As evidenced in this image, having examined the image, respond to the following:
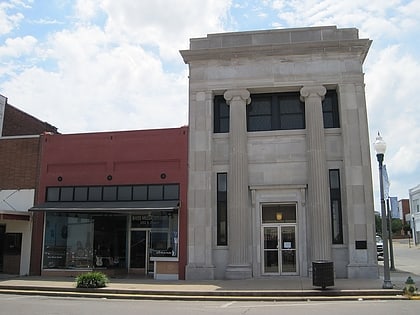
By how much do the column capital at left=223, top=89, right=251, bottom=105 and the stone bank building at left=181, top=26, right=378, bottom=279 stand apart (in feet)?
0.16

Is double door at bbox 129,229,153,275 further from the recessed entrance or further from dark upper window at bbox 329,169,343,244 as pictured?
dark upper window at bbox 329,169,343,244

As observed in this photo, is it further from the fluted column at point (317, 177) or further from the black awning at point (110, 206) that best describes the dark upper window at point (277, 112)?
the black awning at point (110, 206)

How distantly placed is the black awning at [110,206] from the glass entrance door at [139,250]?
7.91 ft

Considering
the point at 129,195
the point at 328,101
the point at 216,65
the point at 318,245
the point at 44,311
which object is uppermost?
the point at 216,65

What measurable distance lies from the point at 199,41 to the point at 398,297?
594 inches

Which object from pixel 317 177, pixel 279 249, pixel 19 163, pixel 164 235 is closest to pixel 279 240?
pixel 279 249

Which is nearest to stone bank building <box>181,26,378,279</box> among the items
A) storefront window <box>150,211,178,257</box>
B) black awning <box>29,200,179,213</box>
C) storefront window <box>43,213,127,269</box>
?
storefront window <box>150,211,178,257</box>

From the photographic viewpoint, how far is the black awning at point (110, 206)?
2259 centimetres

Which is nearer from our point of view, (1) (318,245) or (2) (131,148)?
(1) (318,245)

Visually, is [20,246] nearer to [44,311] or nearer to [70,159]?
[70,159]

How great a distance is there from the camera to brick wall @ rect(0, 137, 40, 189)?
84.6ft

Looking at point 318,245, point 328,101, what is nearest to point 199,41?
point 328,101

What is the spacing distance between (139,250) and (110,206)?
11.4 ft

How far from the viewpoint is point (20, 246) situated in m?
25.1
